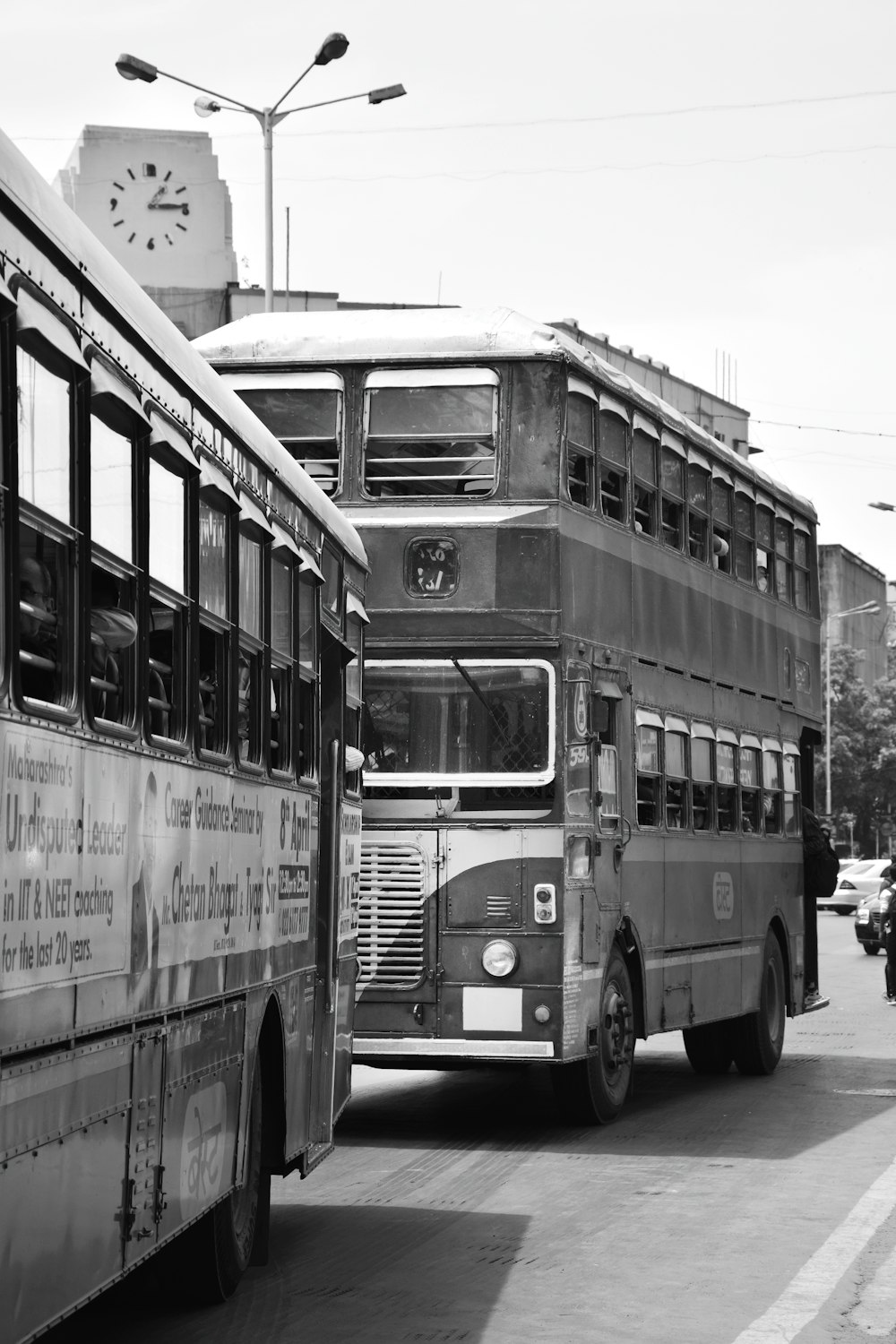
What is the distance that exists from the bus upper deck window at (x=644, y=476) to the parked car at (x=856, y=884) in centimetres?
4317

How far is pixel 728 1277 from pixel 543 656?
503 centimetres

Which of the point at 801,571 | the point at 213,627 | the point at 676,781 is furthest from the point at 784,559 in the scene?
the point at 213,627

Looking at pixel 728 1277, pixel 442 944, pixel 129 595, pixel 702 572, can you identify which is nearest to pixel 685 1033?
pixel 702 572

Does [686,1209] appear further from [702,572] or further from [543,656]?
[702,572]

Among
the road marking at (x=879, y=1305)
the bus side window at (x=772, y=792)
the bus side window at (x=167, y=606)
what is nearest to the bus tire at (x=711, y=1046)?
the bus side window at (x=772, y=792)

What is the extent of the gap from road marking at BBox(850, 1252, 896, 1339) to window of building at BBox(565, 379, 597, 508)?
5.88m

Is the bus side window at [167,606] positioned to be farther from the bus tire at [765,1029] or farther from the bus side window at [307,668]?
the bus tire at [765,1029]

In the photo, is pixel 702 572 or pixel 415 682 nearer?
pixel 415 682

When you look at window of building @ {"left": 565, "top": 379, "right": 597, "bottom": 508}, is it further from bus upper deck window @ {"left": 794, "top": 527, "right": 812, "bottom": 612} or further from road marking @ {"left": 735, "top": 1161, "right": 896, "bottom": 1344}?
bus upper deck window @ {"left": 794, "top": 527, "right": 812, "bottom": 612}

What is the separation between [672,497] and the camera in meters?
15.5

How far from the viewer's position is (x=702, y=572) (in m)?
16.1

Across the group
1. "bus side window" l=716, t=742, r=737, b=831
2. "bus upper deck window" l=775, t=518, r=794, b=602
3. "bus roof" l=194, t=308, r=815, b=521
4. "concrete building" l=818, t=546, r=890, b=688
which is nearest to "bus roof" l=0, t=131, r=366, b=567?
"bus roof" l=194, t=308, r=815, b=521

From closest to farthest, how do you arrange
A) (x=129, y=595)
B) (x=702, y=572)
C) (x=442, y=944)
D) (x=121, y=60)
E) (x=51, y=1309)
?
1. (x=51, y=1309)
2. (x=129, y=595)
3. (x=442, y=944)
4. (x=702, y=572)
5. (x=121, y=60)

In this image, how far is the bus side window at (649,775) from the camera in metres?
14.4
